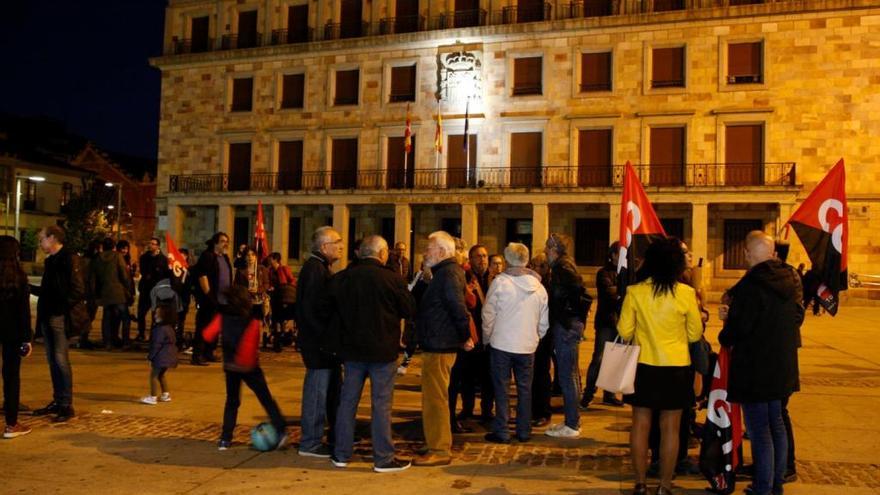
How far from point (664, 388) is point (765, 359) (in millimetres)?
738

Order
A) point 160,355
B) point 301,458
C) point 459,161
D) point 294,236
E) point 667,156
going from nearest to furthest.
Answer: point 301,458, point 160,355, point 667,156, point 459,161, point 294,236

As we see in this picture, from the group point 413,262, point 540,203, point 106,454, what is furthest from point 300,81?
point 106,454

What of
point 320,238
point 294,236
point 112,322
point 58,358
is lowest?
point 112,322

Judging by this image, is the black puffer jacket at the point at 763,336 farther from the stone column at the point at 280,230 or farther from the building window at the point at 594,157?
the stone column at the point at 280,230

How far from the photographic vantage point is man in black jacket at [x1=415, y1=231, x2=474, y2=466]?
569 cm

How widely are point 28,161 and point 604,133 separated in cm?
3939

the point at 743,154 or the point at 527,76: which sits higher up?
the point at 527,76

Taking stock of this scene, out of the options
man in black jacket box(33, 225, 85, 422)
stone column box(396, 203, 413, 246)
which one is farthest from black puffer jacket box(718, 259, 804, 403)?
stone column box(396, 203, 413, 246)

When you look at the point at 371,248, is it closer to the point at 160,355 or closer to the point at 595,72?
the point at 160,355

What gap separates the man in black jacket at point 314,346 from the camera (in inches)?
226

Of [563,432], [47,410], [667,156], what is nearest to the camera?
[563,432]

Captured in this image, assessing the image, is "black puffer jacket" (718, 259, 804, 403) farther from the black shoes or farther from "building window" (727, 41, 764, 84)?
"building window" (727, 41, 764, 84)

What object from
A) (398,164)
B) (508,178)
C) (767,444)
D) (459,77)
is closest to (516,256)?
(767,444)

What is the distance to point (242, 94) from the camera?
108 ft
